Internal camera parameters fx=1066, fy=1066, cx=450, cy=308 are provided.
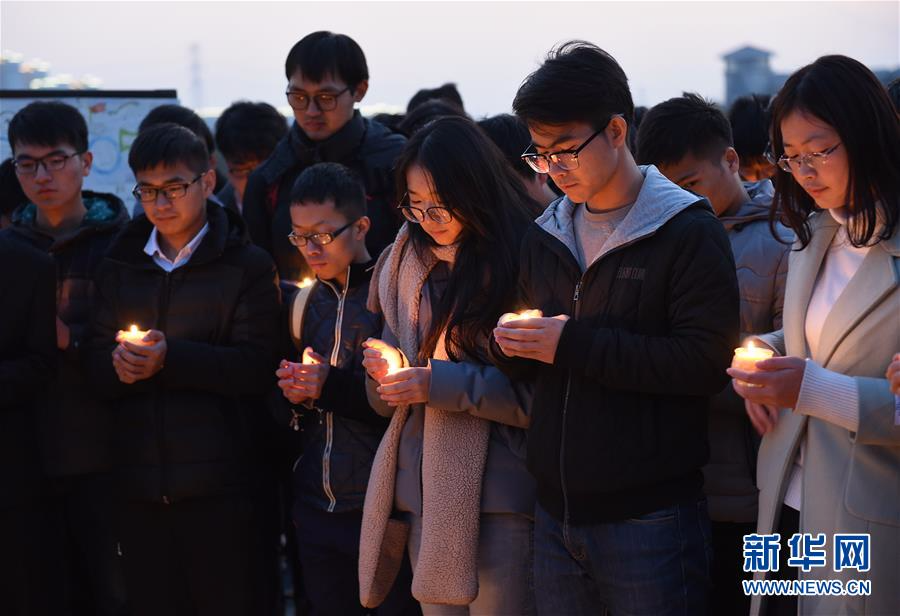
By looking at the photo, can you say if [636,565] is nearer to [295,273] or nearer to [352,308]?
[352,308]

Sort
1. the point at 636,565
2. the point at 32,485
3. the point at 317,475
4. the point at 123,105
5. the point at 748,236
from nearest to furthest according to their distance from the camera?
the point at 636,565
the point at 748,236
the point at 317,475
the point at 32,485
the point at 123,105

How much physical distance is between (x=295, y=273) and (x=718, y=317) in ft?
8.79

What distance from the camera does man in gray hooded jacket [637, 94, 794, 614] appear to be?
361 centimetres

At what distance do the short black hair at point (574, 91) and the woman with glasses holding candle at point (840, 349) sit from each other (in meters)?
0.47

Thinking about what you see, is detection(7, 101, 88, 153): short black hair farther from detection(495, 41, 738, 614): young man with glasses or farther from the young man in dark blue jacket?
detection(495, 41, 738, 614): young man with glasses

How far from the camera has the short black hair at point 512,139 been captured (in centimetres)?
429

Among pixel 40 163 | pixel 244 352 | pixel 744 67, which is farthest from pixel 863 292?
pixel 744 67

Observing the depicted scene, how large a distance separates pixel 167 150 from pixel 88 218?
0.77 metres

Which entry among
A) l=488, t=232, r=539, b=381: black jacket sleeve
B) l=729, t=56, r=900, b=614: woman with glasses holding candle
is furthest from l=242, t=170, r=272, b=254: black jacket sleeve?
l=729, t=56, r=900, b=614: woman with glasses holding candle

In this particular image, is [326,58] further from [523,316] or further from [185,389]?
[523,316]

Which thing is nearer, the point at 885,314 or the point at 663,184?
the point at 885,314

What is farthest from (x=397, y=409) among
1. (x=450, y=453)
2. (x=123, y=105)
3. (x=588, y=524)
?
(x=123, y=105)

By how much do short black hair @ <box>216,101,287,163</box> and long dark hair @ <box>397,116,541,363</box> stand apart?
285 centimetres

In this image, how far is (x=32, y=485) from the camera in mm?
4695
